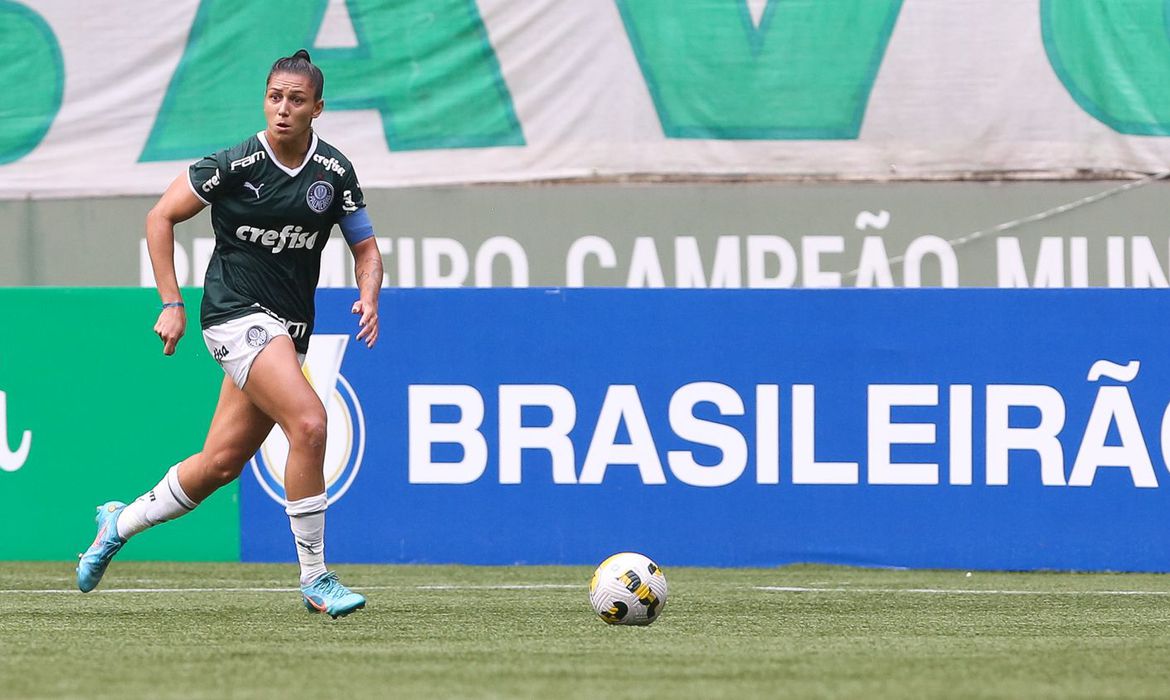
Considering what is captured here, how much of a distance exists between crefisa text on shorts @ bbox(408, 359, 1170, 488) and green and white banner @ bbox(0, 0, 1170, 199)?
2942mm

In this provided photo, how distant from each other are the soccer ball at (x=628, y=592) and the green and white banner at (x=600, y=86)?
5616mm

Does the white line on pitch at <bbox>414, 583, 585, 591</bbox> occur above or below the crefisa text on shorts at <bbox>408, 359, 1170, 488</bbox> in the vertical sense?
below

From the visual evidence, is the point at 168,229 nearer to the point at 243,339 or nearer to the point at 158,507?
the point at 243,339

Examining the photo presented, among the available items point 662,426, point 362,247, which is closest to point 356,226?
point 362,247

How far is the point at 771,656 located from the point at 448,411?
3.75 m

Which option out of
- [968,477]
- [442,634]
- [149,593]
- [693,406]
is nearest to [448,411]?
[693,406]

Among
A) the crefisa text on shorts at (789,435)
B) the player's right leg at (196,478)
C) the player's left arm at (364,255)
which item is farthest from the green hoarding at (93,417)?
the player's left arm at (364,255)

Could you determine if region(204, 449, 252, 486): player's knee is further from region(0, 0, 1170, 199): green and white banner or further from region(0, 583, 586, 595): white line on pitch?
region(0, 0, 1170, 199): green and white banner

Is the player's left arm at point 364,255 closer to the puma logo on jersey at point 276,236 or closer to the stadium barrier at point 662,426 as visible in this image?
the puma logo on jersey at point 276,236

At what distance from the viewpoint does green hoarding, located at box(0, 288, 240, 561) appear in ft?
29.6

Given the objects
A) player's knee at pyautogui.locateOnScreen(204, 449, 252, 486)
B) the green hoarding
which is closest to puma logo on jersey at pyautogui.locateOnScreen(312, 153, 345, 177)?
player's knee at pyautogui.locateOnScreen(204, 449, 252, 486)

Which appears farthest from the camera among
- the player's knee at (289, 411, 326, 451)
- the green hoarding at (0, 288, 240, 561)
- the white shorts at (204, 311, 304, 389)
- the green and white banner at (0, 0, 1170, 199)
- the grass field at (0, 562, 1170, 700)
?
the green and white banner at (0, 0, 1170, 199)

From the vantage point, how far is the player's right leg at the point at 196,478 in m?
6.44

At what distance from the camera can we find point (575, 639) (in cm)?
583
